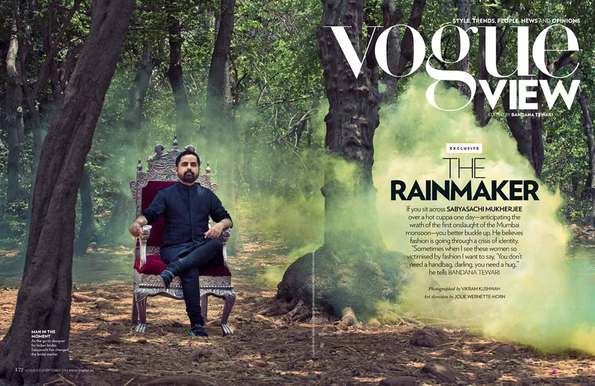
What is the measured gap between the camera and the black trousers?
9.82 m

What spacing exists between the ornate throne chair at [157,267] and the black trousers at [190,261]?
5.2 inches

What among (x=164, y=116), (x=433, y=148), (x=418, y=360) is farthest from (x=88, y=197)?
(x=164, y=116)

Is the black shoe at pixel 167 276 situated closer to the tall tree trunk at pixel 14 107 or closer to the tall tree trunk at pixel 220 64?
the tall tree trunk at pixel 220 64

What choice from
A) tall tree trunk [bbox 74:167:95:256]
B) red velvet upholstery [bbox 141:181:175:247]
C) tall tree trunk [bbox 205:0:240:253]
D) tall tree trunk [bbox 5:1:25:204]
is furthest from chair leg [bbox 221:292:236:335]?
tall tree trunk [bbox 5:1:25:204]

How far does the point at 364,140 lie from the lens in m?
12.9

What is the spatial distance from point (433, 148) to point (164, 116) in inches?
1052

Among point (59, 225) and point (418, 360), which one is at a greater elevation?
point (59, 225)

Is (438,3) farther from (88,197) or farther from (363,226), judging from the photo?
(363,226)

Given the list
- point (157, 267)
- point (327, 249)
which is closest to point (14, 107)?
point (327, 249)

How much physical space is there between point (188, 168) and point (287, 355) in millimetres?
1993

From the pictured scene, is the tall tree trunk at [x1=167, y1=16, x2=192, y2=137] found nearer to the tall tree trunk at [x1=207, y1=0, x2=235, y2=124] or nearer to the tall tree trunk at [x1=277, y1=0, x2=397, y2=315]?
the tall tree trunk at [x1=207, y1=0, x2=235, y2=124]

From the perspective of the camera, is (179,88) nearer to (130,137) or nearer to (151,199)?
(130,137)

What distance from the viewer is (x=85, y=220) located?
23.0 meters

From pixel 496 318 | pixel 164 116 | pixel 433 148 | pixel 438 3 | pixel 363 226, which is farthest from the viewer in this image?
pixel 164 116
